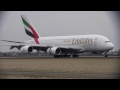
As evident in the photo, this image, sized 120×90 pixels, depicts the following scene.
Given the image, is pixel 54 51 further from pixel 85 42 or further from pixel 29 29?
pixel 29 29

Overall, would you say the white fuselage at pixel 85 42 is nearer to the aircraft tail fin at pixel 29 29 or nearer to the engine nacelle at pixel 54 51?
the engine nacelle at pixel 54 51

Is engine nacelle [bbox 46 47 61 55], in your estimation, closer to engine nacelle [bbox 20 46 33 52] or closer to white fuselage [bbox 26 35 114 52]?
white fuselage [bbox 26 35 114 52]

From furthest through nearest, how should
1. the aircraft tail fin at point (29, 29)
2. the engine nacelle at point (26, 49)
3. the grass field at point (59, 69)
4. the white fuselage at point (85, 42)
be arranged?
the aircraft tail fin at point (29, 29) < the engine nacelle at point (26, 49) < the white fuselage at point (85, 42) < the grass field at point (59, 69)

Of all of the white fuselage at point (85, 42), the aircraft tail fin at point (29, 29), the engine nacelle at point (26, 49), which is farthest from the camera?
the aircraft tail fin at point (29, 29)

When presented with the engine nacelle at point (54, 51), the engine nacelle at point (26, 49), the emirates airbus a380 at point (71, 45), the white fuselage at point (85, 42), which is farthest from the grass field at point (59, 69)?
the engine nacelle at point (26, 49)

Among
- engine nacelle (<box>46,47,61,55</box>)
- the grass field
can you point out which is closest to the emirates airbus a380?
engine nacelle (<box>46,47,61,55</box>)

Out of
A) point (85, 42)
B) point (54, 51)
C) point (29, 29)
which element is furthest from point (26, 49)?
point (29, 29)

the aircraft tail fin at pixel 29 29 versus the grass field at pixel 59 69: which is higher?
the aircraft tail fin at pixel 29 29

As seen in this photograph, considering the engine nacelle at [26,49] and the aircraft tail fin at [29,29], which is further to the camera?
the aircraft tail fin at [29,29]

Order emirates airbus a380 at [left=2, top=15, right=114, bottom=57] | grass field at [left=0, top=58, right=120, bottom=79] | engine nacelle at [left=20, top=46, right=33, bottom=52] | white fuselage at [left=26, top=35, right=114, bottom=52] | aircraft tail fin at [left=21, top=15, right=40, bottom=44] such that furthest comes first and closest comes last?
aircraft tail fin at [left=21, top=15, right=40, bottom=44] < engine nacelle at [left=20, top=46, right=33, bottom=52] < emirates airbus a380 at [left=2, top=15, right=114, bottom=57] < white fuselage at [left=26, top=35, right=114, bottom=52] < grass field at [left=0, top=58, right=120, bottom=79]

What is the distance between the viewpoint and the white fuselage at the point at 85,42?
53.1m

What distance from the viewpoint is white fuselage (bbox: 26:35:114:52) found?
5309cm

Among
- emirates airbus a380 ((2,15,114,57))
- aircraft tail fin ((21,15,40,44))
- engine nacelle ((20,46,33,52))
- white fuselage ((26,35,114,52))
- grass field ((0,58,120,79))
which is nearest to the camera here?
grass field ((0,58,120,79))
